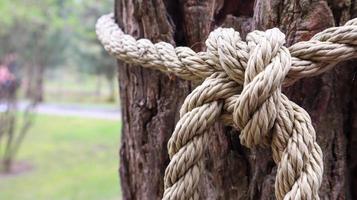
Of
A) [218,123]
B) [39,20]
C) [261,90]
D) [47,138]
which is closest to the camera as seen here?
[261,90]

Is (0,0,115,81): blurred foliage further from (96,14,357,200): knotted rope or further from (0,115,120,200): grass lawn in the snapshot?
(96,14,357,200): knotted rope

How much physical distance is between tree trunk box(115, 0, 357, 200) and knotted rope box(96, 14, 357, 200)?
0.10 meters

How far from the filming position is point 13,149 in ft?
21.1

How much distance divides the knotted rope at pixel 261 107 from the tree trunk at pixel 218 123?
0.31ft

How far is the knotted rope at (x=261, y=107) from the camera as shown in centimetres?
65

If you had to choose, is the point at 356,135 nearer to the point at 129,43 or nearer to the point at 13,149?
the point at 129,43

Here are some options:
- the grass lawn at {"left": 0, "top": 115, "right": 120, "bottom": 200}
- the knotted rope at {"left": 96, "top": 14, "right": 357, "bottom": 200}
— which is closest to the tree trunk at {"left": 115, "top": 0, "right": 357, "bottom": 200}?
the knotted rope at {"left": 96, "top": 14, "right": 357, "bottom": 200}

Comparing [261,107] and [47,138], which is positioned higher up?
[261,107]

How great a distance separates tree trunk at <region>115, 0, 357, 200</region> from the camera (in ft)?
2.67

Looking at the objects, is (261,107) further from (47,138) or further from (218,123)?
(47,138)

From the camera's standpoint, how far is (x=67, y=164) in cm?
638

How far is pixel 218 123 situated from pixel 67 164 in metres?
5.78

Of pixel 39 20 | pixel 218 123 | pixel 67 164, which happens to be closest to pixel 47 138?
pixel 67 164

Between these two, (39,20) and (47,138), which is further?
(47,138)
